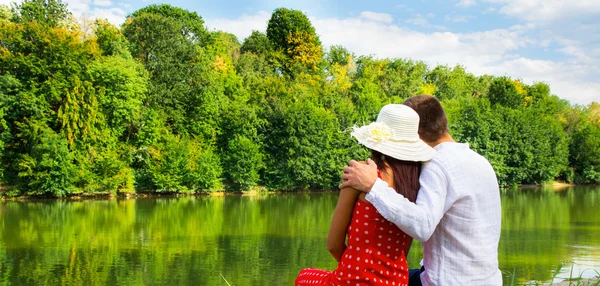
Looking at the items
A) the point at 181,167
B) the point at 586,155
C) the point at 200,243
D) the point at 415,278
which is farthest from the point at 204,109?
the point at 415,278

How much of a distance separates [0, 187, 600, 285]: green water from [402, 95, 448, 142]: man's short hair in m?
4.53

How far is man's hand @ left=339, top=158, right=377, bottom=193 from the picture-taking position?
2.39 metres

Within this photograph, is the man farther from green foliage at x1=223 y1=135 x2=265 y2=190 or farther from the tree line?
green foliage at x1=223 y1=135 x2=265 y2=190

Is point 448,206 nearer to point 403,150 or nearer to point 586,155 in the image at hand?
point 403,150

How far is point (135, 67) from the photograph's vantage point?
2855 centimetres

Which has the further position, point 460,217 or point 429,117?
point 429,117

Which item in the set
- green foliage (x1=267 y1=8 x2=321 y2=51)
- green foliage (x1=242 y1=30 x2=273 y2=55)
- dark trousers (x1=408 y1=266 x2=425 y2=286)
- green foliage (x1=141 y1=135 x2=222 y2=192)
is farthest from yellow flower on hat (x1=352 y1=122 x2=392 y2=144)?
A: green foliage (x1=267 y1=8 x2=321 y2=51)

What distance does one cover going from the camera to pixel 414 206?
2.39 meters

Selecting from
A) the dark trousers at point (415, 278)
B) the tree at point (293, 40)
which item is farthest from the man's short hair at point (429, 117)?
the tree at point (293, 40)

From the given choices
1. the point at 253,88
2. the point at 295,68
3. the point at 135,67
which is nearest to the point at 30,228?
the point at 135,67

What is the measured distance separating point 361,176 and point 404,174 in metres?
0.23

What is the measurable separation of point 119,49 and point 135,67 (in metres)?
1.09

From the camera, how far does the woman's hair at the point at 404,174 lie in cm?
251

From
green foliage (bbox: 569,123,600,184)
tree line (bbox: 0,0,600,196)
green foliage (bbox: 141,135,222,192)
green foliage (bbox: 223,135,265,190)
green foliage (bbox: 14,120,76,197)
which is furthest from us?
green foliage (bbox: 569,123,600,184)
